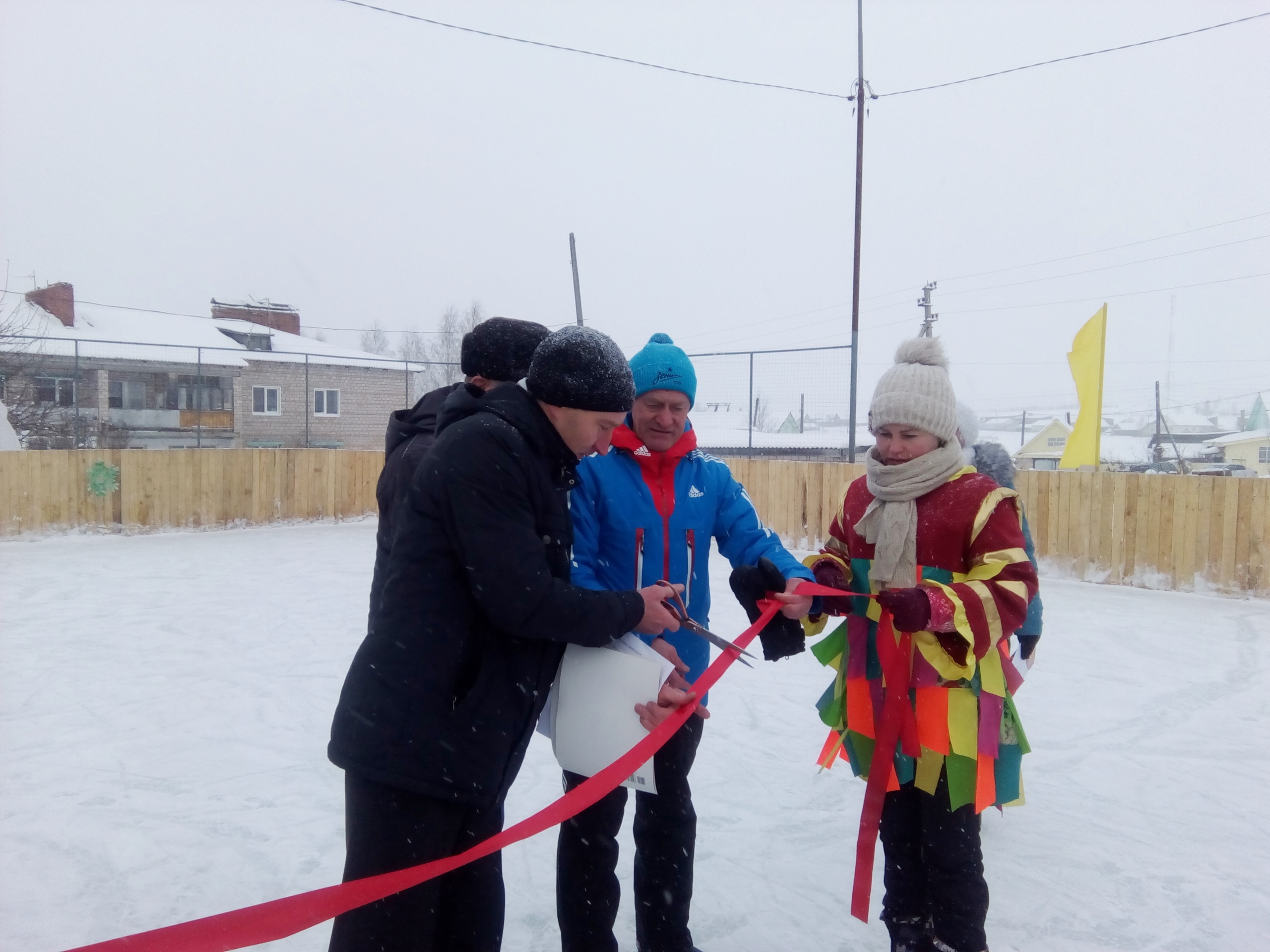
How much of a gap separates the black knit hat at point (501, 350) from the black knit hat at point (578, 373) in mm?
778

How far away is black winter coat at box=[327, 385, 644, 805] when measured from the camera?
147 centimetres

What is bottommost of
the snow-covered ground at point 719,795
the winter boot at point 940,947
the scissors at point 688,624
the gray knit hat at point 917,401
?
the snow-covered ground at point 719,795

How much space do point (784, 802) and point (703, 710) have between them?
164cm

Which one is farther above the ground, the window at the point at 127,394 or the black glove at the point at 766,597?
the window at the point at 127,394

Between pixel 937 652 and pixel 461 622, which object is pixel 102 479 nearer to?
pixel 461 622

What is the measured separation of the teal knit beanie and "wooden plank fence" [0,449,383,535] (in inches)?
437

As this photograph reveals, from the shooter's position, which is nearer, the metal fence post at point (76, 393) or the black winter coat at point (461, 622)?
the black winter coat at point (461, 622)

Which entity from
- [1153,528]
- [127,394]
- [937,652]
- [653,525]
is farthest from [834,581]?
[127,394]

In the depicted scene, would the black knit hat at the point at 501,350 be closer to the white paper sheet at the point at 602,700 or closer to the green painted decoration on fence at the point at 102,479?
the white paper sheet at the point at 602,700

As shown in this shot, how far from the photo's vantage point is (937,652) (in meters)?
1.92

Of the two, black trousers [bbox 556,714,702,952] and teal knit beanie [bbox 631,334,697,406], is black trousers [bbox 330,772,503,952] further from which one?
teal knit beanie [bbox 631,334,697,406]

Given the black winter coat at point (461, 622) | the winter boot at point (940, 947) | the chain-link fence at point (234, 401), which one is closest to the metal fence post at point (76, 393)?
the chain-link fence at point (234, 401)

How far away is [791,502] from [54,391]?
59.4 feet

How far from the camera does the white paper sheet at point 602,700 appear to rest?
174 cm
